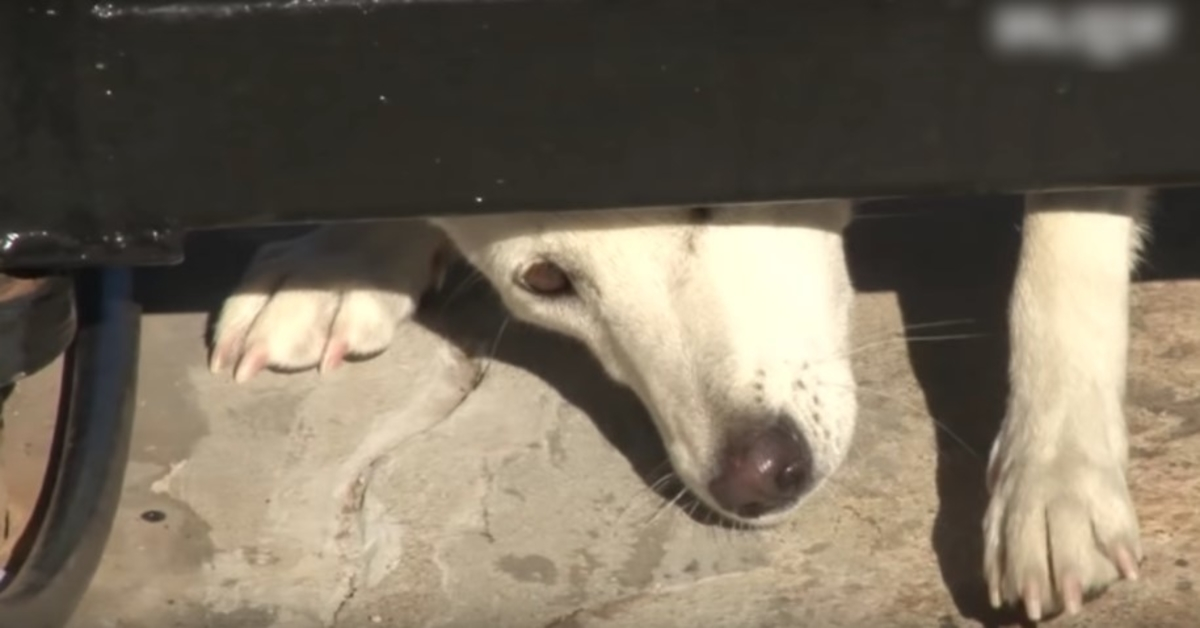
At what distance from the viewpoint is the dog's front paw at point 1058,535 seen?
3.22 m

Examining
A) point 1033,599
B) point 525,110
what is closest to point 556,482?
point 1033,599

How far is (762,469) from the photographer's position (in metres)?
3.32

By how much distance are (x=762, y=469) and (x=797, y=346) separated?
0.19 meters

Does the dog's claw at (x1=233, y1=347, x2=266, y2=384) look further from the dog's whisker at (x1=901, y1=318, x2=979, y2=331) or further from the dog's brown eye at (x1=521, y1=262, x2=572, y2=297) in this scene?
the dog's whisker at (x1=901, y1=318, x2=979, y2=331)

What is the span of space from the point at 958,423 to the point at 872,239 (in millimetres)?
483

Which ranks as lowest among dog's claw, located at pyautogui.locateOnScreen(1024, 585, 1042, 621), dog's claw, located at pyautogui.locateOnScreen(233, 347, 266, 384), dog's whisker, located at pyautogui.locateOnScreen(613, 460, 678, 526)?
dog's claw, located at pyautogui.locateOnScreen(233, 347, 266, 384)

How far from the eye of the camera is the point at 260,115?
2658 mm

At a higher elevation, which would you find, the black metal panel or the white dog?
the black metal panel

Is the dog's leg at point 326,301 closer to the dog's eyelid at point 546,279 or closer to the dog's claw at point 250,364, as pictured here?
the dog's claw at point 250,364

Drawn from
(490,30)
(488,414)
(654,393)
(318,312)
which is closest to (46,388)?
(318,312)

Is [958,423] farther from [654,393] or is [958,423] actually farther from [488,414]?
[488,414]

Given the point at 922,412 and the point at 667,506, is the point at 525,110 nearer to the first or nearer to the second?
the point at 667,506

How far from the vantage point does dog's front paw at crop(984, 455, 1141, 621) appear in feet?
10.6

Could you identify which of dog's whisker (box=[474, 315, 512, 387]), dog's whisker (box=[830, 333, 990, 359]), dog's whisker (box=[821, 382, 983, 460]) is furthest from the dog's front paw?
dog's whisker (box=[474, 315, 512, 387])
